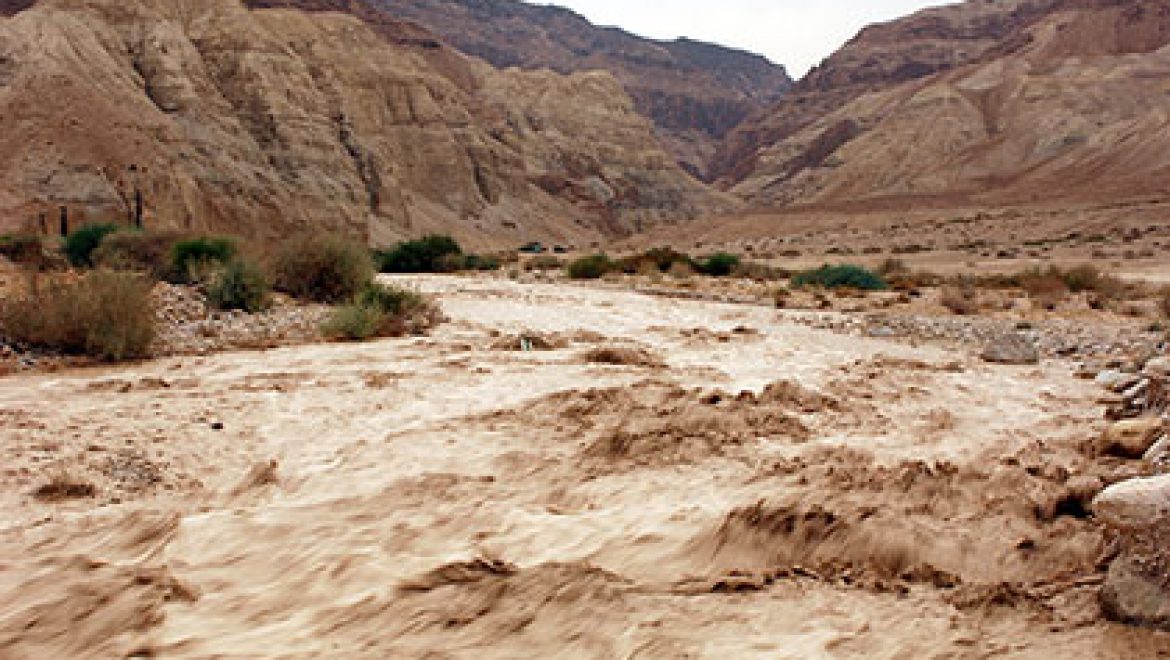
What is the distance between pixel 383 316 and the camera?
11.3 metres

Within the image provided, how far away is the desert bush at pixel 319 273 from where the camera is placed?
14008 millimetres

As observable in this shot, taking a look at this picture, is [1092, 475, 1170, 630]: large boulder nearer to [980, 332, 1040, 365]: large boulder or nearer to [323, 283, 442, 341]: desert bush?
[980, 332, 1040, 365]: large boulder

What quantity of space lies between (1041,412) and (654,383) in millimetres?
3212

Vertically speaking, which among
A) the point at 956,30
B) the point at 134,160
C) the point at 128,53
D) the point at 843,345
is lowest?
the point at 843,345

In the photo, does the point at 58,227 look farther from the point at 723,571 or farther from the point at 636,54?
the point at 636,54

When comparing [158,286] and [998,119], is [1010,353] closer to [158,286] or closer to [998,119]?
[158,286]

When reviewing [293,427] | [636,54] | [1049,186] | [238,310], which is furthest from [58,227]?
[636,54]

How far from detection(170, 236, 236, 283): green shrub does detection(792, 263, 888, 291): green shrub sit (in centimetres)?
1216

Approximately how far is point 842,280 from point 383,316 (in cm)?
1255

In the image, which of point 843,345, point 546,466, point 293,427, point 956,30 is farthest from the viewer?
point 956,30

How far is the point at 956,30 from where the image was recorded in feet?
332

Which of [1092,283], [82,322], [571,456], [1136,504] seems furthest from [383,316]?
[1092,283]

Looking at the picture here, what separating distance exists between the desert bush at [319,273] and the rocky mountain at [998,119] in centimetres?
4355

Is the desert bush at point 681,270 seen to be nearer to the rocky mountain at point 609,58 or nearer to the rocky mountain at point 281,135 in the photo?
the rocky mountain at point 281,135
